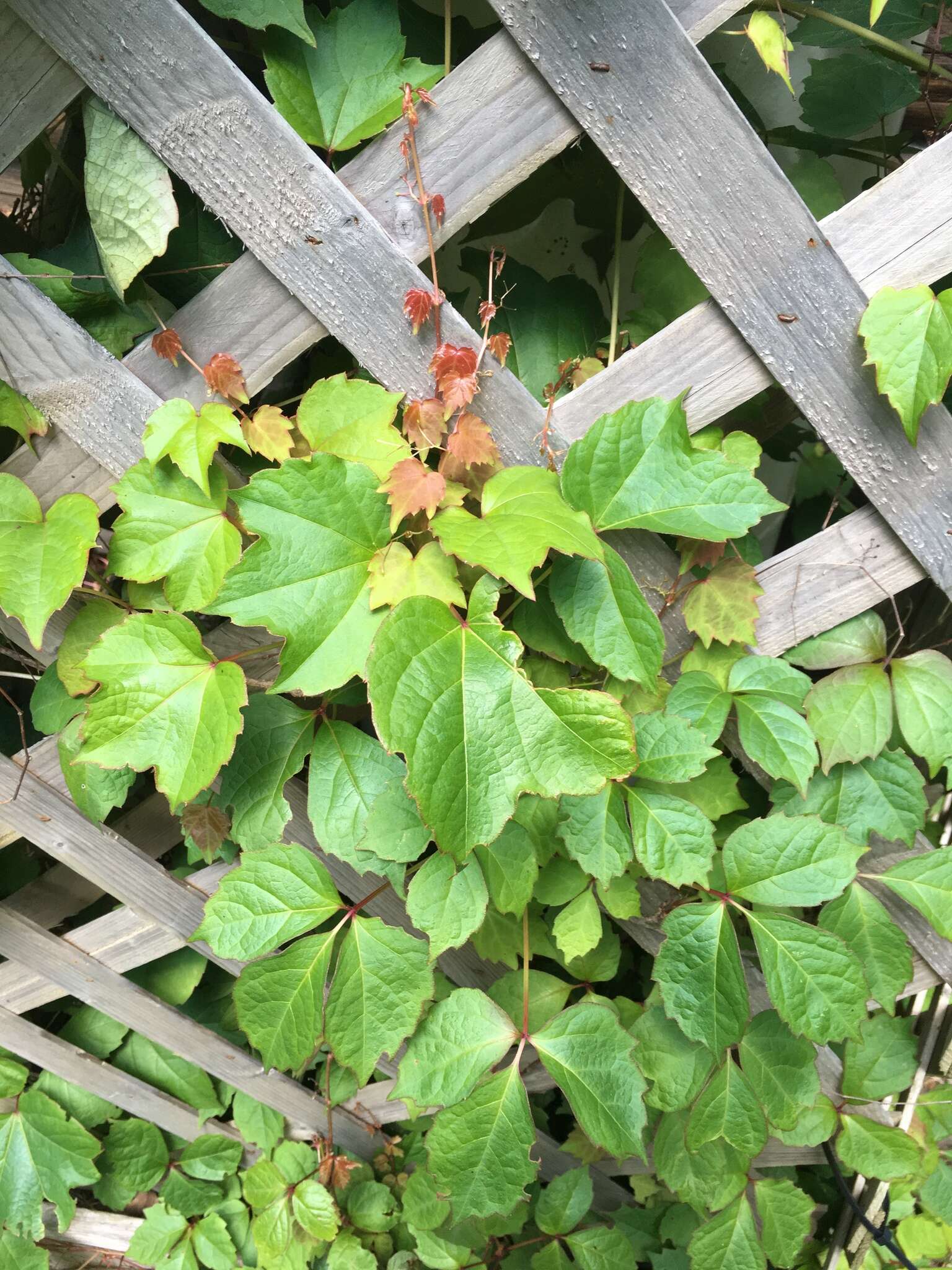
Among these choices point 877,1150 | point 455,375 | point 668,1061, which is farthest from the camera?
point 877,1150

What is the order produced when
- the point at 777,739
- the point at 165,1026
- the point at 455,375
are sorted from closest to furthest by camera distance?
1. the point at 455,375
2. the point at 777,739
3. the point at 165,1026

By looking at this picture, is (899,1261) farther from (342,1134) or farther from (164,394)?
(164,394)

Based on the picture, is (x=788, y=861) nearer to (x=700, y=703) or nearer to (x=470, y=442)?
(x=700, y=703)

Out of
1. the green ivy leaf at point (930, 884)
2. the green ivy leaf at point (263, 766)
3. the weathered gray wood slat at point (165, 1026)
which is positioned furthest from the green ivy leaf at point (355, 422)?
the weathered gray wood slat at point (165, 1026)

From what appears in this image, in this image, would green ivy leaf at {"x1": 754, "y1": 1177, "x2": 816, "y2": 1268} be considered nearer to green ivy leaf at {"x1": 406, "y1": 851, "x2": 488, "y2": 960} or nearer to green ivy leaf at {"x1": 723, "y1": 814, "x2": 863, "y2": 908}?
green ivy leaf at {"x1": 723, "y1": 814, "x2": 863, "y2": 908}

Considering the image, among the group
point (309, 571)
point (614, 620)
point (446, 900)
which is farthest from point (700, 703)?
point (309, 571)

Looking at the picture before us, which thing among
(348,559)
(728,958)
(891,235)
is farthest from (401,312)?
(728,958)
